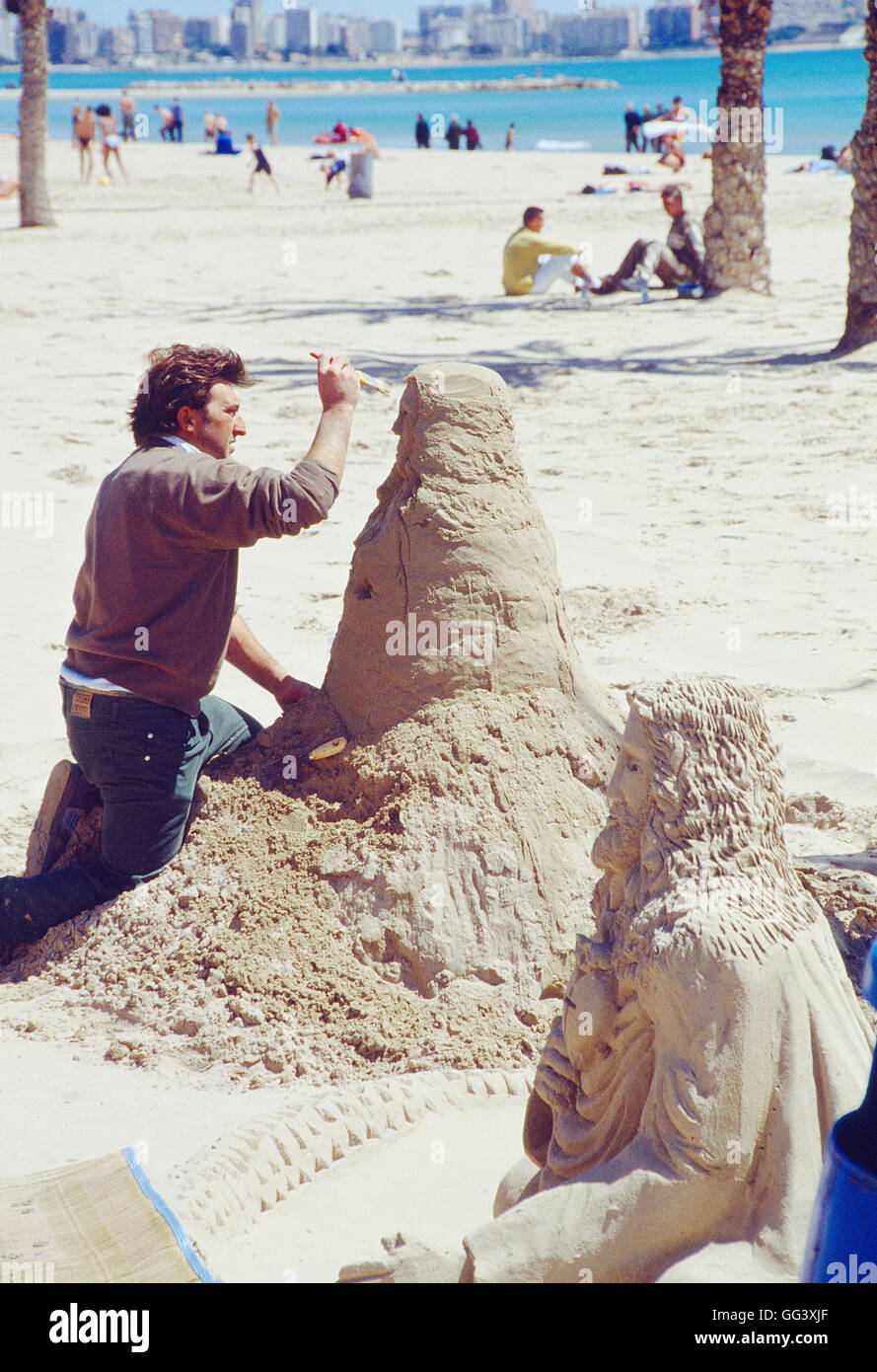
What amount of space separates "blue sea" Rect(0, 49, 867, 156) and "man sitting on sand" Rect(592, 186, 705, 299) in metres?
3.05

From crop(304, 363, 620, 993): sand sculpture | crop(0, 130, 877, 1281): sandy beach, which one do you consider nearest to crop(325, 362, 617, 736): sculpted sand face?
crop(304, 363, 620, 993): sand sculpture

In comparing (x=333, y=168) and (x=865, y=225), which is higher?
(x=333, y=168)

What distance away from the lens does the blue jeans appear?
3.54m

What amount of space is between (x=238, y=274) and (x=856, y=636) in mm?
11330

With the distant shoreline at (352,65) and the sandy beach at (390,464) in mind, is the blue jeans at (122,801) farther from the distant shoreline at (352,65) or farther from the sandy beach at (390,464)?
the distant shoreline at (352,65)

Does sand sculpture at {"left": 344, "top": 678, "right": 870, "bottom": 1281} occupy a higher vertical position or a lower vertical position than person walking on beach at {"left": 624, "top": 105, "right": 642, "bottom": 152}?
lower

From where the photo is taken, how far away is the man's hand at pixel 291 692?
399 cm

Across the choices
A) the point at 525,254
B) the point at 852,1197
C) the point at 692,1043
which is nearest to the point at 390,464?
the point at 525,254

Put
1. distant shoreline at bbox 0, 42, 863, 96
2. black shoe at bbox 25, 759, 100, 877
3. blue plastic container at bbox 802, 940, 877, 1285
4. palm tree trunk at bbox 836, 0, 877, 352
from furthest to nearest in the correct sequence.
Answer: distant shoreline at bbox 0, 42, 863, 96
palm tree trunk at bbox 836, 0, 877, 352
black shoe at bbox 25, 759, 100, 877
blue plastic container at bbox 802, 940, 877, 1285

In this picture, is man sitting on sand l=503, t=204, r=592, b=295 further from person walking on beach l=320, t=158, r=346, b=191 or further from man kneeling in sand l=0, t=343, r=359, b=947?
person walking on beach l=320, t=158, r=346, b=191

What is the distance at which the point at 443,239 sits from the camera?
58.9 ft

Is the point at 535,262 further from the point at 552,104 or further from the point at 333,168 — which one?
the point at 552,104

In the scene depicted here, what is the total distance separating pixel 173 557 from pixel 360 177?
68.2ft

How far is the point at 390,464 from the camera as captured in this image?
26.5ft
